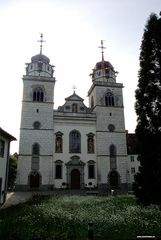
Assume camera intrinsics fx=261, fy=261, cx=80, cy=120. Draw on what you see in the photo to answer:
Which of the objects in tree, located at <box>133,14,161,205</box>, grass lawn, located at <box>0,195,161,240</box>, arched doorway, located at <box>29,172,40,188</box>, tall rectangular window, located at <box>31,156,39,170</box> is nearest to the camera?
grass lawn, located at <box>0,195,161,240</box>

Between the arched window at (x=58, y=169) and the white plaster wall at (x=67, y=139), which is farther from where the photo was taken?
the white plaster wall at (x=67, y=139)

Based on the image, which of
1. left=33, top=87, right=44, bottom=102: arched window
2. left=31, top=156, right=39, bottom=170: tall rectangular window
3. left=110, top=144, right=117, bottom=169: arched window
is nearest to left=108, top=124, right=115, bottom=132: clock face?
left=110, top=144, right=117, bottom=169: arched window

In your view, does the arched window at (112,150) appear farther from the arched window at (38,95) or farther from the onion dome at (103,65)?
the onion dome at (103,65)

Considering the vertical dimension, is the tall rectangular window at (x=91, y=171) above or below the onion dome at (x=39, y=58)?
below

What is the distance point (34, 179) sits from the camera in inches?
1631

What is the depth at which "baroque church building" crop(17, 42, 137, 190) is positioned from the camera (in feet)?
137

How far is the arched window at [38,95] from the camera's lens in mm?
45500

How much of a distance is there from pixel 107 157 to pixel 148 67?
27907 mm

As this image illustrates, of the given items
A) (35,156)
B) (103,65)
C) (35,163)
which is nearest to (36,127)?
(35,156)

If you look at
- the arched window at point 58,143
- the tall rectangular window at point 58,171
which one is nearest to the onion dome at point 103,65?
the arched window at point 58,143

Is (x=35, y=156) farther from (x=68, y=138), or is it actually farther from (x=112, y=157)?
(x=112, y=157)

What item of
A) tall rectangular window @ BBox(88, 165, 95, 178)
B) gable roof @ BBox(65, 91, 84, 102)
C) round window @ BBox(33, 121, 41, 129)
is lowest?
tall rectangular window @ BBox(88, 165, 95, 178)

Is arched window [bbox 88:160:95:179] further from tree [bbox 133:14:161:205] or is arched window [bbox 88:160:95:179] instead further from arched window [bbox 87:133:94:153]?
tree [bbox 133:14:161:205]

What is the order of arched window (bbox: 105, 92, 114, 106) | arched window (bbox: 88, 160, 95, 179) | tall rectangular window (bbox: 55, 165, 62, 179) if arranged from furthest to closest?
arched window (bbox: 105, 92, 114, 106) → arched window (bbox: 88, 160, 95, 179) → tall rectangular window (bbox: 55, 165, 62, 179)
